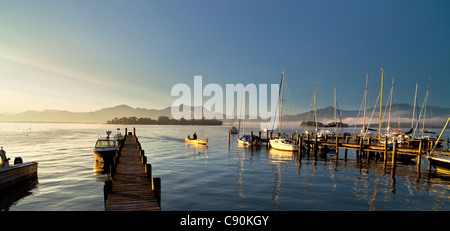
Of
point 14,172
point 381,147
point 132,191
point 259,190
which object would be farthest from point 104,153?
point 381,147

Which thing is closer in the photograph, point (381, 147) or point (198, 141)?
point (381, 147)

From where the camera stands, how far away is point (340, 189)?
20.6 m

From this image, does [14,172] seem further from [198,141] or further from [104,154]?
[198,141]

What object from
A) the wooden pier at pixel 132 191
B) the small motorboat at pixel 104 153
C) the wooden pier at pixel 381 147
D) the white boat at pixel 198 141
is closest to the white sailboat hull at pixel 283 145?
the wooden pier at pixel 381 147

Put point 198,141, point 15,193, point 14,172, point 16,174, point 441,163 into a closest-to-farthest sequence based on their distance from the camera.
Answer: point 15,193, point 14,172, point 16,174, point 441,163, point 198,141

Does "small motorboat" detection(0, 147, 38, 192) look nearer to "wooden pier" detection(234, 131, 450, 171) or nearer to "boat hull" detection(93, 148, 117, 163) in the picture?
"boat hull" detection(93, 148, 117, 163)

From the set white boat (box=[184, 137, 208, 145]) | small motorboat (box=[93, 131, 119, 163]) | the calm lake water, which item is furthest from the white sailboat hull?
small motorboat (box=[93, 131, 119, 163])

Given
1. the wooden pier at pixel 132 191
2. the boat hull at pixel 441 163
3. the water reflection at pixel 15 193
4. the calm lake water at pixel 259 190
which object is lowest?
the calm lake water at pixel 259 190

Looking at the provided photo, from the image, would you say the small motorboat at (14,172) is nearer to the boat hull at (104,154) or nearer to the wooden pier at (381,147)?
the boat hull at (104,154)

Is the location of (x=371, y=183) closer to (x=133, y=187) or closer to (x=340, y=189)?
(x=340, y=189)

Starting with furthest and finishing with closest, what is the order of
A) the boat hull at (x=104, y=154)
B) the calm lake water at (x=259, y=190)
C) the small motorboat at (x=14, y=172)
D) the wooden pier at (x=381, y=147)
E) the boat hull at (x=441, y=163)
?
1. the wooden pier at (x=381, y=147)
2. the boat hull at (x=104, y=154)
3. the boat hull at (x=441, y=163)
4. the small motorboat at (x=14, y=172)
5. the calm lake water at (x=259, y=190)
